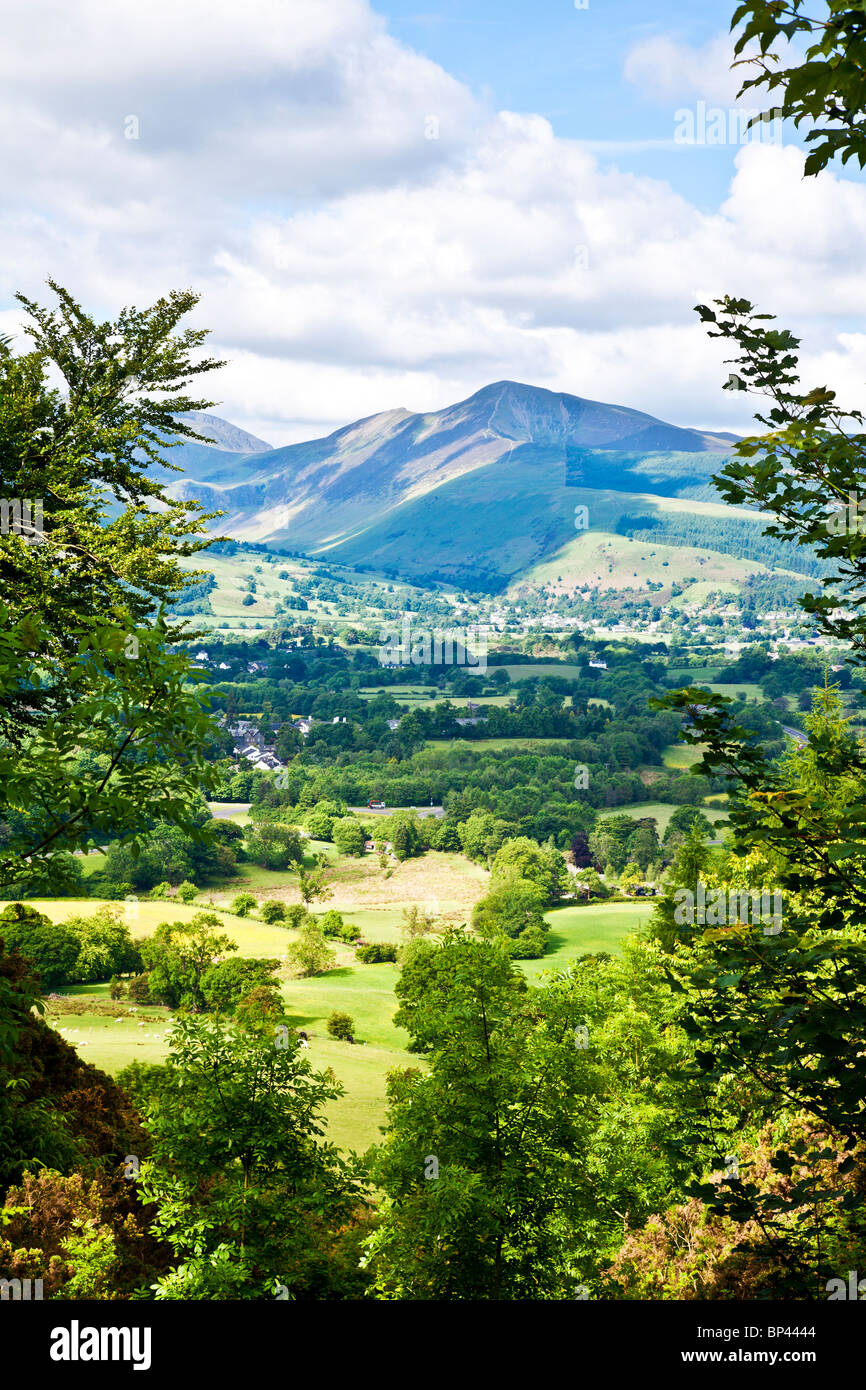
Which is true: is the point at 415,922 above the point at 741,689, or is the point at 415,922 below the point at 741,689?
below

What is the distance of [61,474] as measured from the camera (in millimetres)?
15266

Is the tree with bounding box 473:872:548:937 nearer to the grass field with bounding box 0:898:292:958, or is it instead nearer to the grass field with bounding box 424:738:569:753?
the grass field with bounding box 0:898:292:958

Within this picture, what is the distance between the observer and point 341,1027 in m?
60.1

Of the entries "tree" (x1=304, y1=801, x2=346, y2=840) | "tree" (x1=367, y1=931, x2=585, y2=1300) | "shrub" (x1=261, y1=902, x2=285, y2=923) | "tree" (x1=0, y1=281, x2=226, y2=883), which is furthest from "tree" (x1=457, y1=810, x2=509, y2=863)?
"tree" (x1=367, y1=931, x2=585, y2=1300)

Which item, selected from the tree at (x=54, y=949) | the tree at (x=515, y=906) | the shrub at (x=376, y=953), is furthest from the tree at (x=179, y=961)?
the tree at (x=515, y=906)

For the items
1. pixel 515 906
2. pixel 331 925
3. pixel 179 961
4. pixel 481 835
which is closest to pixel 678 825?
pixel 481 835

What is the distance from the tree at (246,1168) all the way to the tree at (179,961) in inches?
2005

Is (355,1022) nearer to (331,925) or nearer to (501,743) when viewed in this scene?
(331,925)

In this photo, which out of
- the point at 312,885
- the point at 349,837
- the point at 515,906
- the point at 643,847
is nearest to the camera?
the point at 515,906

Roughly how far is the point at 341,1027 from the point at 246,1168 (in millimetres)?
49102

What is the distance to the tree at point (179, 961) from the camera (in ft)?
210

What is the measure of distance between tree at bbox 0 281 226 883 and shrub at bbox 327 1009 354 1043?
4781 centimetres

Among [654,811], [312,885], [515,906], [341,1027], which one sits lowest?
[312,885]

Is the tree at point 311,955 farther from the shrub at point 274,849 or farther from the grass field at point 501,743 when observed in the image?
the grass field at point 501,743
